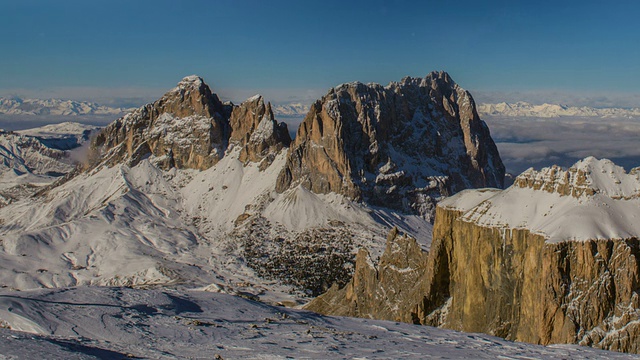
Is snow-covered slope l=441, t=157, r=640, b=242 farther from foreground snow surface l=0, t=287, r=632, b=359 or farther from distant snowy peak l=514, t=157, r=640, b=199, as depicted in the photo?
foreground snow surface l=0, t=287, r=632, b=359

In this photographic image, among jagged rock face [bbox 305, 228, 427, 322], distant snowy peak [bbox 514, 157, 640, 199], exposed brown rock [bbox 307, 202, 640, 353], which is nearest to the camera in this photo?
exposed brown rock [bbox 307, 202, 640, 353]

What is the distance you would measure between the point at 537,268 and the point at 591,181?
13.7 metres

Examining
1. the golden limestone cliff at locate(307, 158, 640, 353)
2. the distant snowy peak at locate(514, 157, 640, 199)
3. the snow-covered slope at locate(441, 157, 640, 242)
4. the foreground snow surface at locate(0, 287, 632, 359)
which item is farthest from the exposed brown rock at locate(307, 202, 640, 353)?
the distant snowy peak at locate(514, 157, 640, 199)

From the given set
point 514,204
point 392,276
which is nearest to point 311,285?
point 392,276

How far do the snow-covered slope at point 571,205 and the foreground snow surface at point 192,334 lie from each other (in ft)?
45.4

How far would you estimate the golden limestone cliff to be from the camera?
59406mm

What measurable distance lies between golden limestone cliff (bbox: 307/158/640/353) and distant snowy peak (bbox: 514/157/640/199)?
0.55ft

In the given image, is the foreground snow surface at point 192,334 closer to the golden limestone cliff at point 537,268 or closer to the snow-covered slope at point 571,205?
the golden limestone cliff at point 537,268

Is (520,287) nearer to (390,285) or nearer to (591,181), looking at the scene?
(591,181)

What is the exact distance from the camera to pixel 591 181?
225ft

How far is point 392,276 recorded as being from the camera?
98.6 meters

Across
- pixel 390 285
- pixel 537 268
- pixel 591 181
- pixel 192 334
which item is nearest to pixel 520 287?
pixel 537 268

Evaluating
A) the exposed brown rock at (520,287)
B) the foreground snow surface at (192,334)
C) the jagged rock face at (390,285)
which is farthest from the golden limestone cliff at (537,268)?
the foreground snow surface at (192,334)

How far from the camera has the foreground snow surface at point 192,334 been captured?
142 ft
